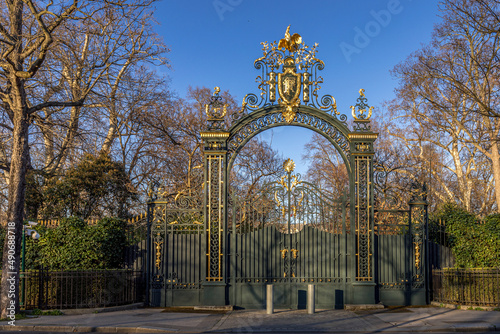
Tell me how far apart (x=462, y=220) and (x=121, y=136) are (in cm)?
1942

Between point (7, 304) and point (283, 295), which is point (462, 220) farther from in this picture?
point (7, 304)

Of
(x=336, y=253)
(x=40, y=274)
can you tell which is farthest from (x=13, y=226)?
(x=336, y=253)

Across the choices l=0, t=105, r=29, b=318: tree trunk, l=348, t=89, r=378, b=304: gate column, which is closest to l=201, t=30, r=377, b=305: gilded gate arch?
l=348, t=89, r=378, b=304: gate column

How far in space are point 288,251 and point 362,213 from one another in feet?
8.27

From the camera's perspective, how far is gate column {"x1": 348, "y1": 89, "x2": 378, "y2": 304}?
13.7 m

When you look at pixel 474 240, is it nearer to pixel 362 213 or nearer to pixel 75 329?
pixel 362 213

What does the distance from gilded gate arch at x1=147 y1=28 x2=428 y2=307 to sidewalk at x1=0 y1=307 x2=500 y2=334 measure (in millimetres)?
826

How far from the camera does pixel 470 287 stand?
13531 mm

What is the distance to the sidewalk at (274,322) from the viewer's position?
10633 mm

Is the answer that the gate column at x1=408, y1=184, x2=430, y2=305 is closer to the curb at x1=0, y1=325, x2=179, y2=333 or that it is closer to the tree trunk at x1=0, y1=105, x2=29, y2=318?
the curb at x1=0, y1=325, x2=179, y2=333

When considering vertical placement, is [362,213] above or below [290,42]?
below

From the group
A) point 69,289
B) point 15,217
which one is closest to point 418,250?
point 69,289

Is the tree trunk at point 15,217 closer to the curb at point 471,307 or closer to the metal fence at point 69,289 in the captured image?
the metal fence at point 69,289

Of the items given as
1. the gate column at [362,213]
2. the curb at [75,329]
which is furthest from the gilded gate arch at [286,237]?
the curb at [75,329]
